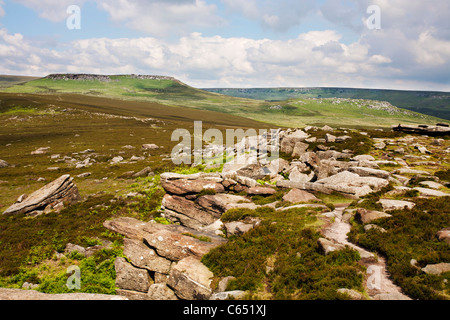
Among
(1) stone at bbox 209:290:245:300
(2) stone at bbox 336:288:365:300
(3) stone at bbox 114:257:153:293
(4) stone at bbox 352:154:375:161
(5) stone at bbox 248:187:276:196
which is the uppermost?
(4) stone at bbox 352:154:375:161

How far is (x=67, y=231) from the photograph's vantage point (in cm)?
2166

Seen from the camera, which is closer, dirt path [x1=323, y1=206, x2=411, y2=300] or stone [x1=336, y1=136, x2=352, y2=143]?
dirt path [x1=323, y1=206, x2=411, y2=300]

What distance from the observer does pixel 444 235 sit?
11.8 m

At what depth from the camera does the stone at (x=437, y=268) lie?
966 centimetres

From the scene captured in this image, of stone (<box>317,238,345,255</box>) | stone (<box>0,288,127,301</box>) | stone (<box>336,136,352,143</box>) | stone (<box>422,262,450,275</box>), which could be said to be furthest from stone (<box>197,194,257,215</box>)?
stone (<box>336,136,352,143</box>)

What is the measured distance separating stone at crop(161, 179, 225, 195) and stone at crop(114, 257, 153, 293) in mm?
9299

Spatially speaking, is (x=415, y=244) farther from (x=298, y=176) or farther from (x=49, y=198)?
(x=49, y=198)

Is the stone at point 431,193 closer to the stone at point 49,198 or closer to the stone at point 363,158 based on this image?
the stone at point 363,158

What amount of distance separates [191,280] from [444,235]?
13.5 metres

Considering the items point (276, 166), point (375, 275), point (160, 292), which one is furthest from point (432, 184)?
point (160, 292)

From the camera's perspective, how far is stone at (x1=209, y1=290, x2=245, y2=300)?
1023 centimetres

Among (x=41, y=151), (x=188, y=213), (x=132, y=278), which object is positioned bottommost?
(x=132, y=278)

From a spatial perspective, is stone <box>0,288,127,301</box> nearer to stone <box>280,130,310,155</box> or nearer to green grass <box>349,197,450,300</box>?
green grass <box>349,197,450,300</box>
